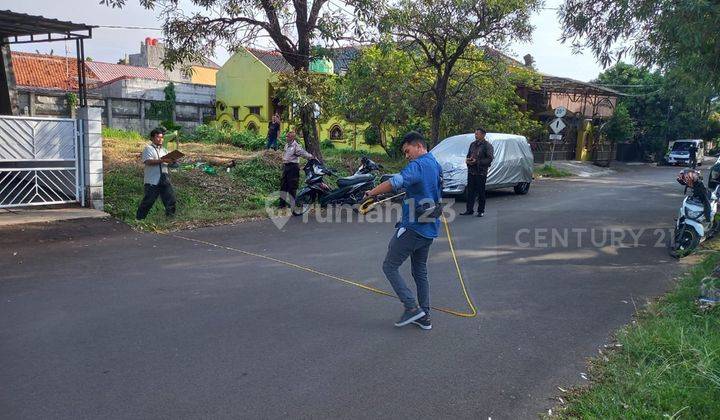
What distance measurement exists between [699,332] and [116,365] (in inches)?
190

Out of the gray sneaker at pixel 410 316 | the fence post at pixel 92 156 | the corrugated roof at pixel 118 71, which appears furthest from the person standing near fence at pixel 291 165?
the corrugated roof at pixel 118 71

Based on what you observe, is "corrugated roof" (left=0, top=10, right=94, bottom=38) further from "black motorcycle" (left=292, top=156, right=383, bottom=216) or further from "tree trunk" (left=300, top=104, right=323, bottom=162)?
"tree trunk" (left=300, top=104, right=323, bottom=162)

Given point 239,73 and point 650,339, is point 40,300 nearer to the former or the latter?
point 650,339

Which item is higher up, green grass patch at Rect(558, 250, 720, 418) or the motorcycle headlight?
the motorcycle headlight

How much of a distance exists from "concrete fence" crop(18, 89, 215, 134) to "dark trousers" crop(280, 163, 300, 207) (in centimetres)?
576

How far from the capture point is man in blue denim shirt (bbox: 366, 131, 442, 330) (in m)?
4.96

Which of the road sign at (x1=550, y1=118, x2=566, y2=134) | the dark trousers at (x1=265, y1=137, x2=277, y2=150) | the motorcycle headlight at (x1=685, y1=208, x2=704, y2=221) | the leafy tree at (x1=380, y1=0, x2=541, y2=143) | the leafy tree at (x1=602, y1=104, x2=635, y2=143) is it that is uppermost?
the leafy tree at (x1=380, y1=0, x2=541, y2=143)

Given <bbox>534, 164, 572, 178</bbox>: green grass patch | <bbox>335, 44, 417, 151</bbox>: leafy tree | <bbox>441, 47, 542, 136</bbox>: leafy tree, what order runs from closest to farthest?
<bbox>335, 44, 417, 151</bbox>: leafy tree < <bbox>441, 47, 542, 136</bbox>: leafy tree < <bbox>534, 164, 572, 178</bbox>: green grass patch

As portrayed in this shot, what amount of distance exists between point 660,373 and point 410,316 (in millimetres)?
2074

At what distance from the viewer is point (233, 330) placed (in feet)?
16.3

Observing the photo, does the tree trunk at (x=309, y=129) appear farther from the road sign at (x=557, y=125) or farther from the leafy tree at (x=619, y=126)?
the leafy tree at (x=619, y=126)

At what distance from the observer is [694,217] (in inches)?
314

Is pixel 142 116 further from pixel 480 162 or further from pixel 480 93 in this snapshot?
pixel 480 162


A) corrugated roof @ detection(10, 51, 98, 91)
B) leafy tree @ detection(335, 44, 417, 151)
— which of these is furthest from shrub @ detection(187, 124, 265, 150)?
corrugated roof @ detection(10, 51, 98, 91)
